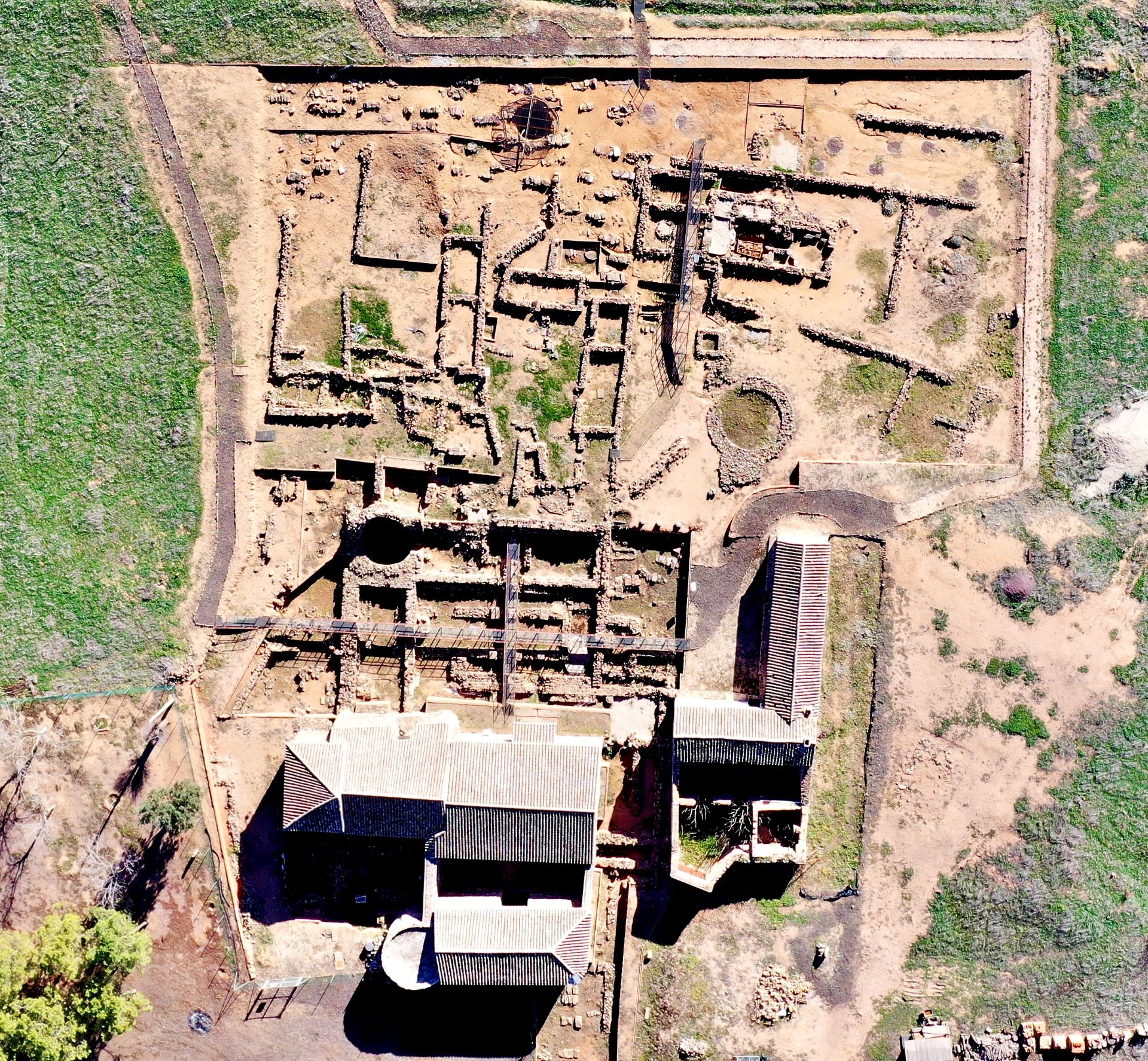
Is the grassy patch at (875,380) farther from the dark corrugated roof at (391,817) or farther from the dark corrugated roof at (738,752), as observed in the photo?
the dark corrugated roof at (391,817)

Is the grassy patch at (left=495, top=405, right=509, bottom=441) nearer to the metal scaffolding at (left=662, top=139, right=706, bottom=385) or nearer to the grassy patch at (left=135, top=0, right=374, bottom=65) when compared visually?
the metal scaffolding at (left=662, top=139, right=706, bottom=385)

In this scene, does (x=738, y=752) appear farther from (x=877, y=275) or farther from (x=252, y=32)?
(x=252, y=32)

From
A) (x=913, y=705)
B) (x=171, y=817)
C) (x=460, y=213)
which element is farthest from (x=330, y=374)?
(x=913, y=705)

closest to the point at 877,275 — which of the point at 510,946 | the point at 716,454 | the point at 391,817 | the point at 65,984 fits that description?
the point at 716,454

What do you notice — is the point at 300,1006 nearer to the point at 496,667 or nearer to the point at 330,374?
the point at 496,667

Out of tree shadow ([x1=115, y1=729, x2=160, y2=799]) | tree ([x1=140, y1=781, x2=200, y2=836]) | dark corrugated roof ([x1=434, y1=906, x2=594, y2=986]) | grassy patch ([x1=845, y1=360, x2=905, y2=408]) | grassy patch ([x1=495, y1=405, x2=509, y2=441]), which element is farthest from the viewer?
grassy patch ([x1=845, y1=360, x2=905, y2=408])

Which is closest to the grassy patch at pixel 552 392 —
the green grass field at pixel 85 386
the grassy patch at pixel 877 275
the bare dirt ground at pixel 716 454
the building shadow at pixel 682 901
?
the bare dirt ground at pixel 716 454

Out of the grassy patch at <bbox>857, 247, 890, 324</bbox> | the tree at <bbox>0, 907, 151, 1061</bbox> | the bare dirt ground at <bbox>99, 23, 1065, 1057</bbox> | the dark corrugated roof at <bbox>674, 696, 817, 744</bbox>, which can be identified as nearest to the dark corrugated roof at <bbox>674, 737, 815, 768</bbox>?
the dark corrugated roof at <bbox>674, 696, 817, 744</bbox>
